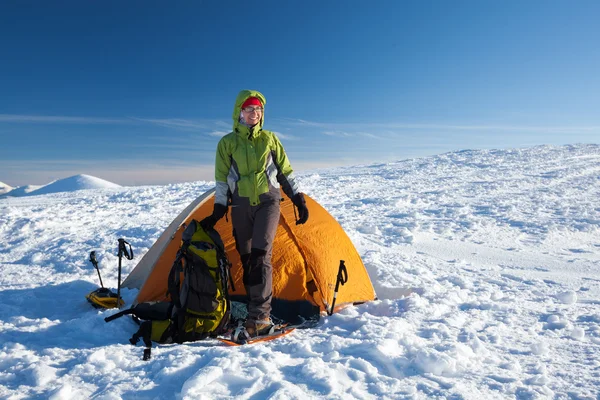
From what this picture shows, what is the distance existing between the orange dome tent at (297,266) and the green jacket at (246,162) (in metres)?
0.82

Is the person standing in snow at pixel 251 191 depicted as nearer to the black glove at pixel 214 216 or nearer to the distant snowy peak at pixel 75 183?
the black glove at pixel 214 216

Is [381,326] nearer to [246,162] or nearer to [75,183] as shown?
[246,162]

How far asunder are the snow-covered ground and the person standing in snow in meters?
0.70

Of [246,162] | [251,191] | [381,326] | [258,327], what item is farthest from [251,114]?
[381,326]

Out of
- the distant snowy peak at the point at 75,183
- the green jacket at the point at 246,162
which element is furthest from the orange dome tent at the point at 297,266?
the distant snowy peak at the point at 75,183

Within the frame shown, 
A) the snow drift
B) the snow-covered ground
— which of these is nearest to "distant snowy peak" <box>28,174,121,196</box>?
the snow drift

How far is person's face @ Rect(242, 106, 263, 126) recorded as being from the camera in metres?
4.20

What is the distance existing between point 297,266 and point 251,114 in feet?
6.12

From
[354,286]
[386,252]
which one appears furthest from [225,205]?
[386,252]

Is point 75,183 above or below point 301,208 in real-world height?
above

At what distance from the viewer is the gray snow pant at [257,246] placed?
4.07m

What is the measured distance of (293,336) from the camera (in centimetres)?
396

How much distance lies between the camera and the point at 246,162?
4.19 metres

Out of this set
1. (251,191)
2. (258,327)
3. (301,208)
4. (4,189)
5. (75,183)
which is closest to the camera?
(258,327)
